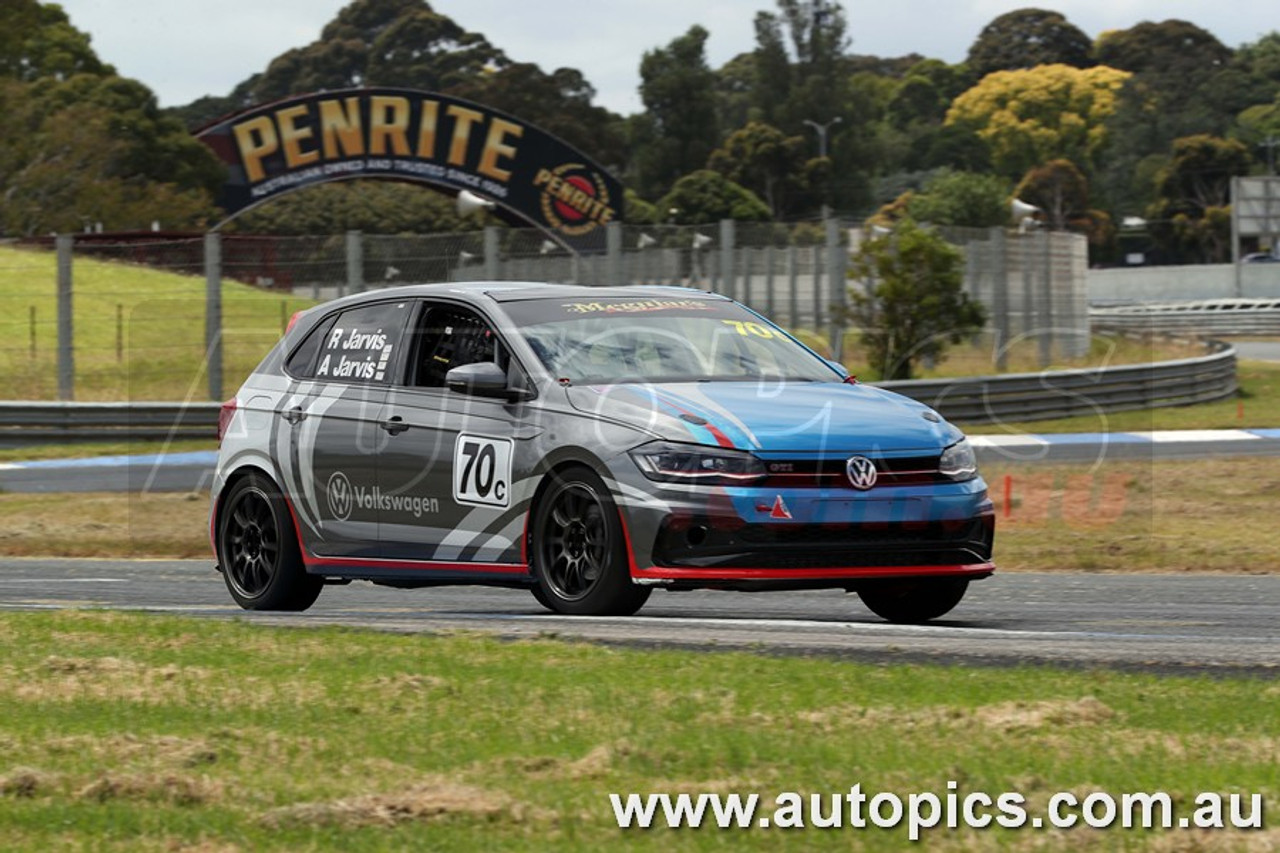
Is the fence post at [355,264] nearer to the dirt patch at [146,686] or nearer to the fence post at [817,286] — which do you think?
the fence post at [817,286]

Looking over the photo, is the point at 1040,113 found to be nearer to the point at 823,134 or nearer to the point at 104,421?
the point at 823,134

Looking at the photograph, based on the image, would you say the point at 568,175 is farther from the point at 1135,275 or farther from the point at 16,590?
the point at 1135,275

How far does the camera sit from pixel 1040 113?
512 feet

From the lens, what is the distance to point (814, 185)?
126 metres

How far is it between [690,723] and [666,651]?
164 cm

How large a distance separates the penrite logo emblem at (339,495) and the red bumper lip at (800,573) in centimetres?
199


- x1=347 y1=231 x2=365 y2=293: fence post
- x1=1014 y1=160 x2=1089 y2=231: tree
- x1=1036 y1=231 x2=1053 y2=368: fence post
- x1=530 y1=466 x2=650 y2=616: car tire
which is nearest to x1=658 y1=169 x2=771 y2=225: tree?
x1=1014 y1=160 x2=1089 y2=231: tree

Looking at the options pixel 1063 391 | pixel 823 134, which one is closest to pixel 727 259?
pixel 1063 391

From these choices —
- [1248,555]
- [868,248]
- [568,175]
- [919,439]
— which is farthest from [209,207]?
[919,439]

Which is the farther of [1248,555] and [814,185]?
[814,185]

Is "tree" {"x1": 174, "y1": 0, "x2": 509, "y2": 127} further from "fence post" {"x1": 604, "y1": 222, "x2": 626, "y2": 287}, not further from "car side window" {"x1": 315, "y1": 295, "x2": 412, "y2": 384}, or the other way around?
"car side window" {"x1": 315, "y1": 295, "x2": 412, "y2": 384}

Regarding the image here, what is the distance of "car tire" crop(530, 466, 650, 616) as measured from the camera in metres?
8.79

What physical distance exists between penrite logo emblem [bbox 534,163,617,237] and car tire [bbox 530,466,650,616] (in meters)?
39.6

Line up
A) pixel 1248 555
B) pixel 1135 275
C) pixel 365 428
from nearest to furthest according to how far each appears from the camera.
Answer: pixel 365 428
pixel 1248 555
pixel 1135 275
